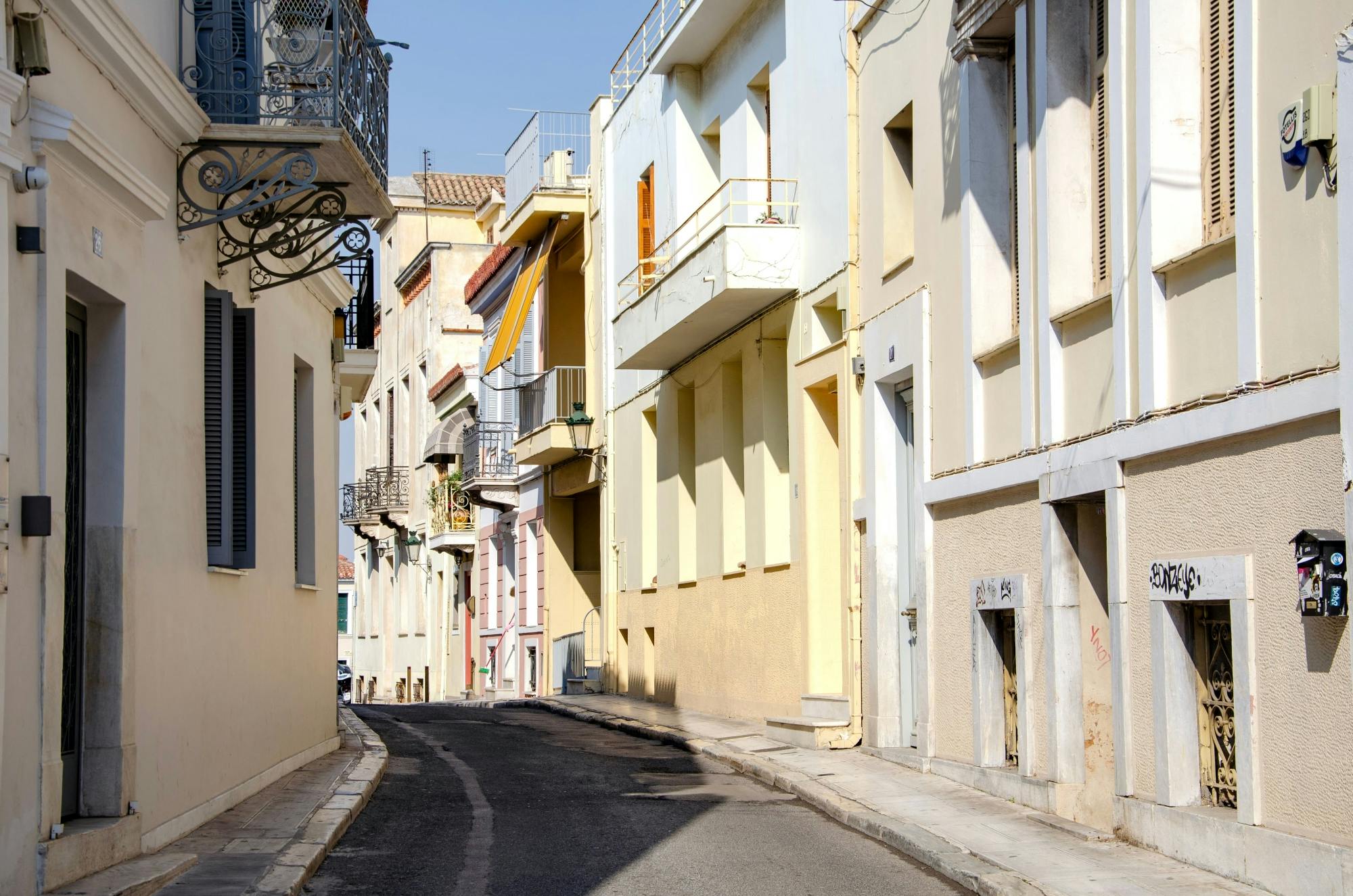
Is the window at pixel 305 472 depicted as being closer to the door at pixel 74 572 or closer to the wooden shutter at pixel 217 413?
the wooden shutter at pixel 217 413

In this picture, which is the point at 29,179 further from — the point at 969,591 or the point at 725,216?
the point at 725,216

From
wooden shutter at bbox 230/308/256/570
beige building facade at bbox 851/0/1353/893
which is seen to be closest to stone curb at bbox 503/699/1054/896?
beige building facade at bbox 851/0/1353/893

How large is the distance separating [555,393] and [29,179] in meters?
21.3

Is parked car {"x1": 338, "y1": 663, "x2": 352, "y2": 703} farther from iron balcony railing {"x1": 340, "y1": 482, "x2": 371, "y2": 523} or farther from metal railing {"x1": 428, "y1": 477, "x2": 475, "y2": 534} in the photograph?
metal railing {"x1": 428, "y1": 477, "x2": 475, "y2": 534}

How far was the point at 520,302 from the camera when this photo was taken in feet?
95.1

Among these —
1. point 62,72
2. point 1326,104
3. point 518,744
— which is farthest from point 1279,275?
point 518,744

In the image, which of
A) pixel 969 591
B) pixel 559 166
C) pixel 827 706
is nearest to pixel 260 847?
pixel 969 591

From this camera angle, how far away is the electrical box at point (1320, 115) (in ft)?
25.0

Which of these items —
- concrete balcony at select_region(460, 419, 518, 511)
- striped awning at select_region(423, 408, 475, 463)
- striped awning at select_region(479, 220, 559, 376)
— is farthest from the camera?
striped awning at select_region(423, 408, 475, 463)

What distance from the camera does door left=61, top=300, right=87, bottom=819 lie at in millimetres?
8516

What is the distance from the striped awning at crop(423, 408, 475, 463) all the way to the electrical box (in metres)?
31.3

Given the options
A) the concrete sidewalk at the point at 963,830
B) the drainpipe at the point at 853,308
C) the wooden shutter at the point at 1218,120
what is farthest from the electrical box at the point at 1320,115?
the drainpipe at the point at 853,308

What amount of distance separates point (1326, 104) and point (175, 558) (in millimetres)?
6817

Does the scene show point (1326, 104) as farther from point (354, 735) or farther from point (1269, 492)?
point (354, 735)
